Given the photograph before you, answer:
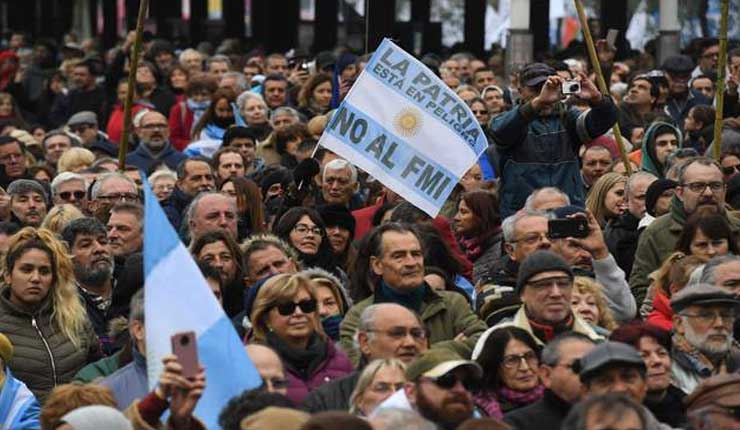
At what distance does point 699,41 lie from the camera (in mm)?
28531

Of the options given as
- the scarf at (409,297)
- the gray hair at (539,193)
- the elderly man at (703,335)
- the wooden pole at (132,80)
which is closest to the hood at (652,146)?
the wooden pole at (132,80)

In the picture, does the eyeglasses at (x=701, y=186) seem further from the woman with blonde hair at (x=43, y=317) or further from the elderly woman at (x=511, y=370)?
the elderly woman at (x=511, y=370)

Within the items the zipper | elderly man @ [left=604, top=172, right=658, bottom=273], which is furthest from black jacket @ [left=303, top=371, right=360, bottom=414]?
elderly man @ [left=604, top=172, right=658, bottom=273]

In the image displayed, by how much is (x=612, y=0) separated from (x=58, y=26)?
22024 mm

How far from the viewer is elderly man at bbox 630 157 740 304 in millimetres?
15438

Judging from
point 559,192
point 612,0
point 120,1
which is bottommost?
point 120,1

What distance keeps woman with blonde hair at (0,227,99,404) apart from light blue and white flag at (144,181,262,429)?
2678 millimetres

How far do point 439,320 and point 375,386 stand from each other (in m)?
2.20

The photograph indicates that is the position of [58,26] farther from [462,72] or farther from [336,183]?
[336,183]

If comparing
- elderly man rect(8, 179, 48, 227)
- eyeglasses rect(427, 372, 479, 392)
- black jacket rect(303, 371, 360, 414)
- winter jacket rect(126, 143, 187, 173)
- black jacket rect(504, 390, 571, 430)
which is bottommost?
winter jacket rect(126, 143, 187, 173)

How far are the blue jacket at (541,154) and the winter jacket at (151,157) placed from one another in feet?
18.1

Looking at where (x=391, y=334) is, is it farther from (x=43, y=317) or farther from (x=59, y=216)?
(x=59, y=216)

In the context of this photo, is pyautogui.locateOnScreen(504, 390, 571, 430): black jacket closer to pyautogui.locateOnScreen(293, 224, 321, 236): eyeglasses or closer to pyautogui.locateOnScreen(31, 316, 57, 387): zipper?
pyautogui.locateOnScreen(31, 316, 57, 387): zipper

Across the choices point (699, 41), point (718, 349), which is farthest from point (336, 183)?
point (699, 41)
